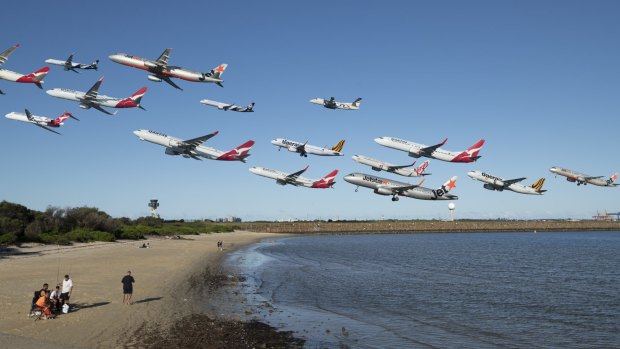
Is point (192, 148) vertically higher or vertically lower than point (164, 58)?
lower

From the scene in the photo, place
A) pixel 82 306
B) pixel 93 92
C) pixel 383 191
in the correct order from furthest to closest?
pixel 383 191 → pixel 93 92 → pixel 82 306

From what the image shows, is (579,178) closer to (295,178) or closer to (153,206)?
(295,178)

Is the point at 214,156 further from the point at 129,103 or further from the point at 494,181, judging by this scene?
the point at 494,181

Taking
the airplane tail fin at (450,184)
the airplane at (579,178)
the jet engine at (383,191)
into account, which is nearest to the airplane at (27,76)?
the jet engine at (383,191)

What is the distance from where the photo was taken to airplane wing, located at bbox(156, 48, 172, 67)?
59656 mm

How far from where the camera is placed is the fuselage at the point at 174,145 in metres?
71.3

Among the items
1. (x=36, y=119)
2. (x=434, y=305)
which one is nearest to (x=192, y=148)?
(x=36, y=119)

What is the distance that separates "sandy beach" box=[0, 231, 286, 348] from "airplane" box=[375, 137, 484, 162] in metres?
35.7

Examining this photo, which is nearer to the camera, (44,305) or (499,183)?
(44,305)

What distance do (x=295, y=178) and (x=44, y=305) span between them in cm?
6484

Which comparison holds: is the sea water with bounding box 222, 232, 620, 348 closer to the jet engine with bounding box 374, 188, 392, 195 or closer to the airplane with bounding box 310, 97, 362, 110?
the jet engine with bounding box 374, 188, 392, 195

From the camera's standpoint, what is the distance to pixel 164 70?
60.4 m

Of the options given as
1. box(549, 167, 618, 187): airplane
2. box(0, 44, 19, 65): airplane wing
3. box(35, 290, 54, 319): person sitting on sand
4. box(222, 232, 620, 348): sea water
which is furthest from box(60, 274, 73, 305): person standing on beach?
box(549, 167, 618, 187): airplane

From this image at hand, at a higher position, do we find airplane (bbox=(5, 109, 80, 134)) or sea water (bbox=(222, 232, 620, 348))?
airplane (bbox=(5, 109, 80, 134))
